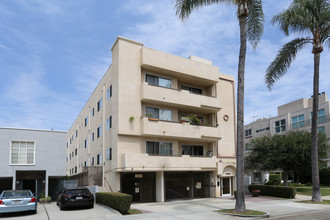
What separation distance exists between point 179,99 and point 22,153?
13085mm

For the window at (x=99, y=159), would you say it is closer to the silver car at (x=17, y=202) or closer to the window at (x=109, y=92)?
the window at (x=109, y=92)

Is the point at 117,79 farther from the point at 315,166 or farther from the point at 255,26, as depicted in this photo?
the point at 315,166

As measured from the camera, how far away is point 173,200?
25391mm

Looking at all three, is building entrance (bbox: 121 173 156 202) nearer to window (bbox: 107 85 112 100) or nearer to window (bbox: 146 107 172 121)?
window (bbox: 146 107 172 121)

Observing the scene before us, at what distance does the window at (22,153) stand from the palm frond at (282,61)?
18.6m

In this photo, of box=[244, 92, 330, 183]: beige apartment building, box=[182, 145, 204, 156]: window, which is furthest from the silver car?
box=[244, 92, 330, 183]: beige apartment building

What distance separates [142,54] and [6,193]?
46.5ft

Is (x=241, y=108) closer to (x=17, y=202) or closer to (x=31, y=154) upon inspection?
(x=17, y=202)

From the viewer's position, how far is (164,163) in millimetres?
23875

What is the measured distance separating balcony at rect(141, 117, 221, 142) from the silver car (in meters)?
9.89

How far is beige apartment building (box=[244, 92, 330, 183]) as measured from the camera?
4444 cm

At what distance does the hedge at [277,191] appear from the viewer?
24.5 m

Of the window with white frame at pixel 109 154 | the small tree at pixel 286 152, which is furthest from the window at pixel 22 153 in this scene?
the small tree at pixel 286 152

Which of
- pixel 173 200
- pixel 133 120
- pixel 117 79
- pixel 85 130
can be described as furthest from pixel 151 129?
pixel 85 130
